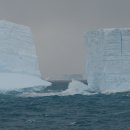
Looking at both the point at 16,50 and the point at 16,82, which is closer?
the point at 16,82

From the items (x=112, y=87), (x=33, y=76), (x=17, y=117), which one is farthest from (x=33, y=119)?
(x=33, y=76)

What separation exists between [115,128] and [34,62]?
2877cm

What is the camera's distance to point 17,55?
48594mm

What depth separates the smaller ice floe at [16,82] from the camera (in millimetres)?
43438

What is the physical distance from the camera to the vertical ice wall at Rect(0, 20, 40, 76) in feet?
156

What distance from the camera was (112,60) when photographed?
42156 millimetres

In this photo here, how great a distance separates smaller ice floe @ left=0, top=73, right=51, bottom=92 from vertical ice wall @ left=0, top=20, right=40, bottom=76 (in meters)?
1.78

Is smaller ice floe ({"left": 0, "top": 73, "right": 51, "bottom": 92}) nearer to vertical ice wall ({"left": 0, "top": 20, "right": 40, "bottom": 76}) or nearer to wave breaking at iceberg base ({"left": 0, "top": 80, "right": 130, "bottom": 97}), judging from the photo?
wave breaking at iceberg base ({"left": 0, "top": 80, "right": 130, "bottom": 97})

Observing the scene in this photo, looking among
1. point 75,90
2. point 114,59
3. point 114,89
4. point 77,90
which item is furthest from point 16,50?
point 114,89

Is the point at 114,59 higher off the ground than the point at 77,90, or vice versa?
the point at 114,59

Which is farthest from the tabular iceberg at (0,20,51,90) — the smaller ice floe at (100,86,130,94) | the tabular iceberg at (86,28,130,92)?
the tabular iceberg at (86,28,130,92)

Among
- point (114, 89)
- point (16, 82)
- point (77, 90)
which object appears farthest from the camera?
point (77, 90)

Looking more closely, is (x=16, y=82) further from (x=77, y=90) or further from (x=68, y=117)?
(x=68, y=117)

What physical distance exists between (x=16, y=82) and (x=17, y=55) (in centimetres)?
515
